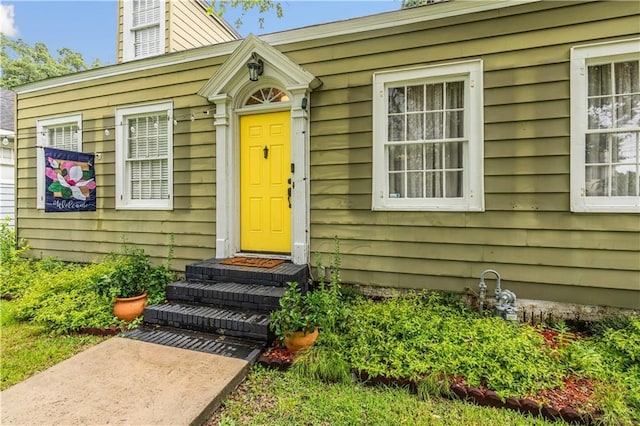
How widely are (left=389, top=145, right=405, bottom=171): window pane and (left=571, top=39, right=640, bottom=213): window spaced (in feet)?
5.37

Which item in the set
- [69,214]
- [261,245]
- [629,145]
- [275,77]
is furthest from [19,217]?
[629,145]

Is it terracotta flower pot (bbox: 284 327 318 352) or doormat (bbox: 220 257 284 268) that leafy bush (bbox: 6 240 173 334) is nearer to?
doormat (bbox: 220 257 284 268)

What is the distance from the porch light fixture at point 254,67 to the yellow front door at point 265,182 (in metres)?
0.50

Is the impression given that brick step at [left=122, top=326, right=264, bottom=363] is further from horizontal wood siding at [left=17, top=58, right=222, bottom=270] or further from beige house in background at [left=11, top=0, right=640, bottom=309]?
horizontal wood siding at [left=17, top=58, right=222, bottom=270]

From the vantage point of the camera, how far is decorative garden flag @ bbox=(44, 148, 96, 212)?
4.34 m

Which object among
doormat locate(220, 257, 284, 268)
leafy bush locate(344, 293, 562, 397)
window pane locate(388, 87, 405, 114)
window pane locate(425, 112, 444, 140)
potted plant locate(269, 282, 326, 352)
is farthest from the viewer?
doormat locate(220, 257, 284, 268)

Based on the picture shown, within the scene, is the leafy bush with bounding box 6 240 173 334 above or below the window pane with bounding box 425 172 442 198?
below

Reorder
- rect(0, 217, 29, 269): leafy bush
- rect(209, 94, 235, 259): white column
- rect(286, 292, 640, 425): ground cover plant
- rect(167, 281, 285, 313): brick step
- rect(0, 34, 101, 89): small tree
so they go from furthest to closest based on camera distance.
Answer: rect(0, 34, 101, 89): small tree → rect(0, 217, 29, 269): leafy bush → rect(209, 94, 235, 259): white column → rect(167, 281, 285, 313): brick step → rect(286, 292, 640, 425): ground cover plant

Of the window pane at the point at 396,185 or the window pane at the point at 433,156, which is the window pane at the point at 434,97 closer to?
the window pane at the point at 433,156

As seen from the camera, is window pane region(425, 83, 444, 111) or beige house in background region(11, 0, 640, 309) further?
window pane region(425, 83, 444, 111)

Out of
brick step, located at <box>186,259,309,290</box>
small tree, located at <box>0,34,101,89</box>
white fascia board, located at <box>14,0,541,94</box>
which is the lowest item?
brick step, located at <box>186,259,309,290</box>

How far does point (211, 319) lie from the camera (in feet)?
10.1

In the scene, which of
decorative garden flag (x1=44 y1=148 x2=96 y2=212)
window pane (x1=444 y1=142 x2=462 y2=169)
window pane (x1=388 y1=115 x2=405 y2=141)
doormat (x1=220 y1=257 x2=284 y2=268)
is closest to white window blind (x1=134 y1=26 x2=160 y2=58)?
decorative garden flag (x1=44 y1=148 x2=96 y2=212)

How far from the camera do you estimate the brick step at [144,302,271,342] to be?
2.89 m
